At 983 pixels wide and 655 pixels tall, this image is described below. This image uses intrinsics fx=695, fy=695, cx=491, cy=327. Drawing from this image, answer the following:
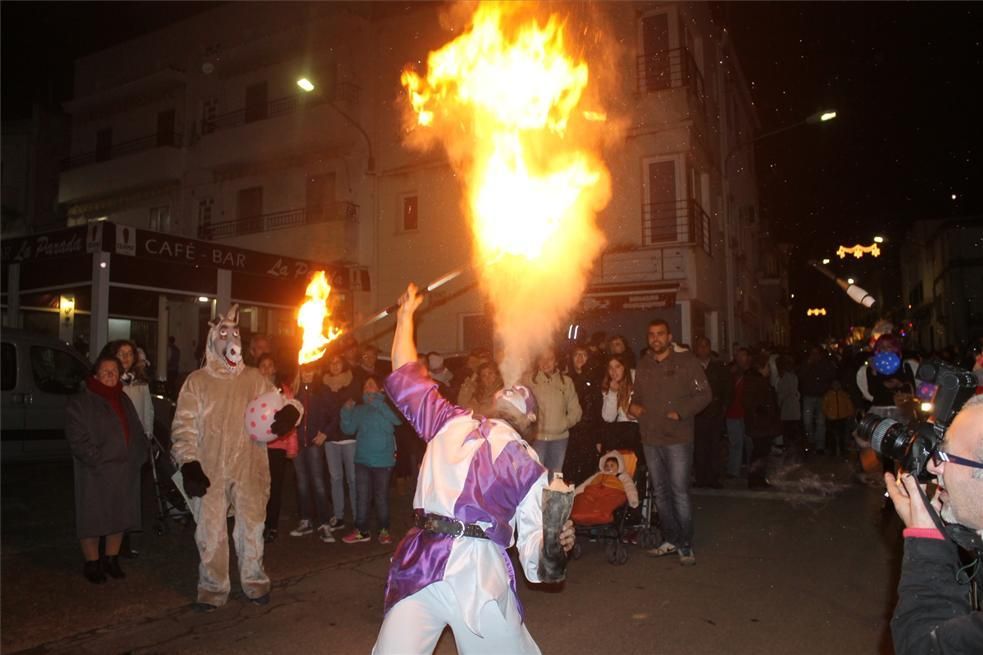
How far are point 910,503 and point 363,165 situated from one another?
18438 mm

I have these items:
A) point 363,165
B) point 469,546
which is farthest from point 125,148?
point 469,546

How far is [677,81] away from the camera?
15.8 metres

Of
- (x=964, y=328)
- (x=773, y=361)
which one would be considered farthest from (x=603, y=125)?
(x=964, y=328)

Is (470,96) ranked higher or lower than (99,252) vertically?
higher

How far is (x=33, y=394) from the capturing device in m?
→ 9.59

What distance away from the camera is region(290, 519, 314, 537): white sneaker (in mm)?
7585

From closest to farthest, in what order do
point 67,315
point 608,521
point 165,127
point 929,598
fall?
point 929,598
point 608,521
point 67,315
point 165,127

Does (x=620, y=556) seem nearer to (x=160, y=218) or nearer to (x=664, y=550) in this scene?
(x=664, y=550)

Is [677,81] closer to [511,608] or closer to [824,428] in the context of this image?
[824,428]

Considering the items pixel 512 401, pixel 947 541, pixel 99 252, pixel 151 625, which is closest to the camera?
pixel 947 541

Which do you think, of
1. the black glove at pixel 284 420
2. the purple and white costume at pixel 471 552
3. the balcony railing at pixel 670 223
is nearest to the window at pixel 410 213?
the balcony railing at pixel 670 223

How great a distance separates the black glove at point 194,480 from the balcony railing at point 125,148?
811 inches

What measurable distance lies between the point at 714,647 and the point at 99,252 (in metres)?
11.9

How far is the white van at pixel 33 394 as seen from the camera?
9359mm
